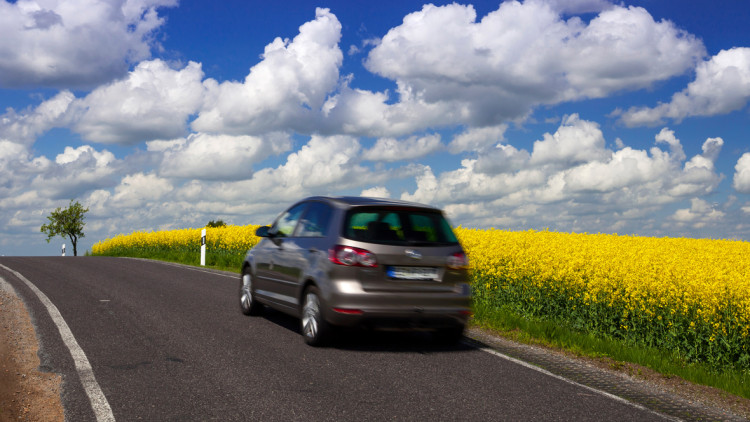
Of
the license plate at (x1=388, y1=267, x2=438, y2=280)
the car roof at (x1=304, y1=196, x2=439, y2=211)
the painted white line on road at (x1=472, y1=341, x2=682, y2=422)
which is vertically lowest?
the painted white line on road at (x1=472, y1=341, x2=682, y2=422)

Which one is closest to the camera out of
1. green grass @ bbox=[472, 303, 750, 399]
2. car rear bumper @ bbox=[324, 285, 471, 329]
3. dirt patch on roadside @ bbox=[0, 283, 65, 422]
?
dirt patch on roadside @ bbox=[0, 283, 65, 422]

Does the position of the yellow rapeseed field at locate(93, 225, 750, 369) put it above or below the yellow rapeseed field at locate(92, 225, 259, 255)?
below

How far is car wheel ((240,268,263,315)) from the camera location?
945 centimetres

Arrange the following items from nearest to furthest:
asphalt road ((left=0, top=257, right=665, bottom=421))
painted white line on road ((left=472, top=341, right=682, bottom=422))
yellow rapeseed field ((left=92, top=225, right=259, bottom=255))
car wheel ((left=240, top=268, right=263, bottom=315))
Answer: asphalt road ((left=0, top=257, right=665, bottom=421))
painted white line on road ((left=472, top=341, right=682, bottom=422))
car wheel ((left=240, top=268, right=263, bottom=315))
yellow rapeseed field ((left=92, top=225, right=259, bottom=255))

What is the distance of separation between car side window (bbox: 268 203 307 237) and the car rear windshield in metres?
1.43

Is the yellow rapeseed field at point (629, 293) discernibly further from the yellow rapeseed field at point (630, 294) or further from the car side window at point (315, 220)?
the car side window at point (315, 220)

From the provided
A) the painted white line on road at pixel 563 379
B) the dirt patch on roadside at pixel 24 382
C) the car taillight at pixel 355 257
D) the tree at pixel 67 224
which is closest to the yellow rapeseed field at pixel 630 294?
the painted white line on road at pixel 563 379

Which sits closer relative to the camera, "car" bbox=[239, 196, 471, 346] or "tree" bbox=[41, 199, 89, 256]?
"car" bbox=[239, 196, 471, 346]

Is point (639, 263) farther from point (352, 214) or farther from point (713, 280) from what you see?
point (352, 214)

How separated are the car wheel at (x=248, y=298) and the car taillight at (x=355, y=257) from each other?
2.76 meters

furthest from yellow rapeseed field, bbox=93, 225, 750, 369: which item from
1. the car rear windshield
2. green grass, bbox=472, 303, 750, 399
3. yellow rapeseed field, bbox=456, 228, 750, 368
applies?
the car rear windshield

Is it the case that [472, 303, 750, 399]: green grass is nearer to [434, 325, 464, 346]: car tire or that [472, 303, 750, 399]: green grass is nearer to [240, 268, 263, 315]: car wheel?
[434, 325, 464, 346]: car tire

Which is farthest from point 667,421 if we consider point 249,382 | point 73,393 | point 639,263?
point 639,263

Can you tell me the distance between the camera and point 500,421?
4.84 m
